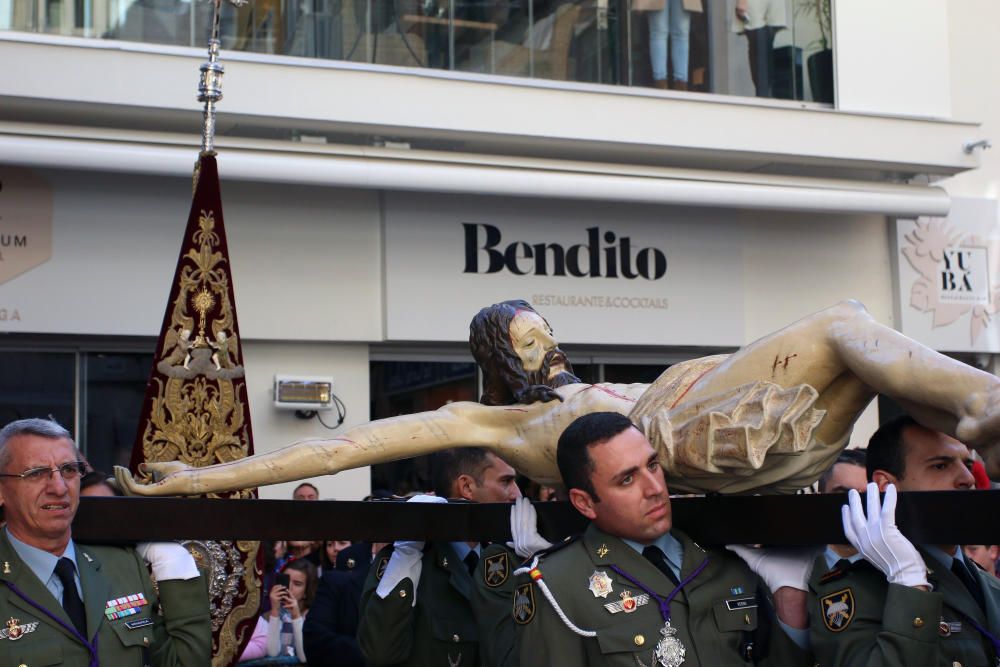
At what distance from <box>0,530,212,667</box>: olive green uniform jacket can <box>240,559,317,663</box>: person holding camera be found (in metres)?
2.41

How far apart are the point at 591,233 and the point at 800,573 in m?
7.48

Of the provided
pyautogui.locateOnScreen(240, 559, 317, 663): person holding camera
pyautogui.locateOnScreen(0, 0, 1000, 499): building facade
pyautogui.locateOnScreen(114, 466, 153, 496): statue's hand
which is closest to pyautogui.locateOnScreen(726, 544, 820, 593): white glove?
pyautogui.locateOnScreen(114, 466, 153, 496): statue's hand

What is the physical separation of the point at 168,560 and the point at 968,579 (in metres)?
2.07

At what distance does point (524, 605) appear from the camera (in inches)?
135

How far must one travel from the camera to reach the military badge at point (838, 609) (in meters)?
3.22

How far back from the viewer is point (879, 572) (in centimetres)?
329

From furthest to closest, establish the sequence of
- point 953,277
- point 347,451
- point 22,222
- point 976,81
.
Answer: point 976,81
point 953,277
point 22,222
point 347,451

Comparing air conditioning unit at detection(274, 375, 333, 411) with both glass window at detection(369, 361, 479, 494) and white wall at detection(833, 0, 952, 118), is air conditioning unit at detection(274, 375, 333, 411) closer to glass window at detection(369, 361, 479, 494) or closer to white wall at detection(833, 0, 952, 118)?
glass window at detection(369, 361, 479, 494)

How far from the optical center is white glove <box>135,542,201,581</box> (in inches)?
152

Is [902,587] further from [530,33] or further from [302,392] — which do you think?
[530,33]

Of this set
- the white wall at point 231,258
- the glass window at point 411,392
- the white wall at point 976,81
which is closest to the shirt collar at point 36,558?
the white wall at point 231,258

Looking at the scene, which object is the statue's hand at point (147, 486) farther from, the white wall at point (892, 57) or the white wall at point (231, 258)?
the white wall at point (892, 57)

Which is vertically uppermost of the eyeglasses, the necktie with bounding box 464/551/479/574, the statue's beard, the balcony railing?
the balcony railing

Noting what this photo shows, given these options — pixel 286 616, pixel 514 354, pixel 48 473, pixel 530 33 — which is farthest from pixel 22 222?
pixel 48 473
